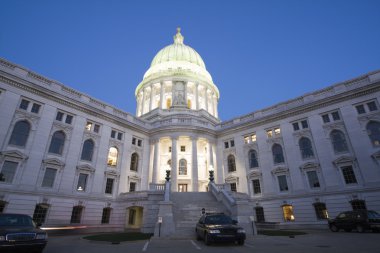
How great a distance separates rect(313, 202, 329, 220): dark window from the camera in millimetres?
26948

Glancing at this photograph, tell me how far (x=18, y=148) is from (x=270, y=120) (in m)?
32.7

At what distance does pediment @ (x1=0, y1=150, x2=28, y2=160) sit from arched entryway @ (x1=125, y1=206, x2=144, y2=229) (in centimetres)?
1374

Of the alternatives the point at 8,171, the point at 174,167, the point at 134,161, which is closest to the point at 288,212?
the point at 174,167

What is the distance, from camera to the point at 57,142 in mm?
27859

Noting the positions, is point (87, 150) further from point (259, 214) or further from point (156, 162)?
point (259, 214)

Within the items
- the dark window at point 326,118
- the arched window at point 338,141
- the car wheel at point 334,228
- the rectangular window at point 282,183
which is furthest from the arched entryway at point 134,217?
the dark window at point 326,118

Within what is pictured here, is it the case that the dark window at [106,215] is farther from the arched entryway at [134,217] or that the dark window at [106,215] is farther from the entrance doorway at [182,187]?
the entrance doorway at [182,187]

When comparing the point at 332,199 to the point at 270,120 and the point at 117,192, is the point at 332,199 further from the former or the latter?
the point at 117,192

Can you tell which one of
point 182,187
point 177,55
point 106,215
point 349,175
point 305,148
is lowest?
point 106,215

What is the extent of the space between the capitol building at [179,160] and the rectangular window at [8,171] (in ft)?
0.29

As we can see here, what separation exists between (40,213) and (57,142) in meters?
8.23

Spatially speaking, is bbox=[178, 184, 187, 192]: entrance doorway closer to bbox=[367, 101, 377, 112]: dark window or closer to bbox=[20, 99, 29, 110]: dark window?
bbox=[20, 99, 29, 110]: dark window

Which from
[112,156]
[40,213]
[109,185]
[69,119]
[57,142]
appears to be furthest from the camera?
[112,156]

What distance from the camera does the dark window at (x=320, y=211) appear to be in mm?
26948
